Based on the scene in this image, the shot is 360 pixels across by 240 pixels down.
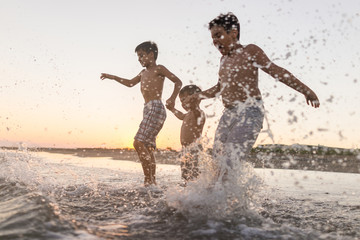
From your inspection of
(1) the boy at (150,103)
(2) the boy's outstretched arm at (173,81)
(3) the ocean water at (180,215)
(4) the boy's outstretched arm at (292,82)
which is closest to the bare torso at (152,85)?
(1) the boy at (150,103)

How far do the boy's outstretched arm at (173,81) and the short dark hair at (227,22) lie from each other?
1.58 meters

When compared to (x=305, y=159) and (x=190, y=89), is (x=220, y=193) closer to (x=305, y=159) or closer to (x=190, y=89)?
(x=190, y=89)

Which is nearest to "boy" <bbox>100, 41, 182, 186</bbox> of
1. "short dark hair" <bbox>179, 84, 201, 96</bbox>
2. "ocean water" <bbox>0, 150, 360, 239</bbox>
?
"short dark hair" <bbox>179, 84, 201, 96</bbox>

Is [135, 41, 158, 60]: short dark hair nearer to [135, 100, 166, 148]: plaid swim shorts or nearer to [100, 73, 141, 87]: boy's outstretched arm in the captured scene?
[100, 73, 141, 87]: boy's outstretched arm

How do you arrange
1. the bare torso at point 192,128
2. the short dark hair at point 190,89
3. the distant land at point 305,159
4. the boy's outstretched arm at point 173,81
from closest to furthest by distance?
the boy's outstretched arm at point 173,81 < the bare torso at point 192,128 < the short dark hair at point 190,89 < the distant land at point 305,159

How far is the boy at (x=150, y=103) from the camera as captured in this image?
16.1 feet

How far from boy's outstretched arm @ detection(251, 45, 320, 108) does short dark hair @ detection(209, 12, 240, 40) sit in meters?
0.34

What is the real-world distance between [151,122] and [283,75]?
2446 mm

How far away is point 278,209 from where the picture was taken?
350 centimetres

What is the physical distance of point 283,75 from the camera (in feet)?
9.82

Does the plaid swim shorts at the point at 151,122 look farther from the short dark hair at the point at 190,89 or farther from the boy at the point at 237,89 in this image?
the boy at the point at 237,89

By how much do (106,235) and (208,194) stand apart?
1.00m

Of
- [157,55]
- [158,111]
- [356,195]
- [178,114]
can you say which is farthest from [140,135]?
[356,195]

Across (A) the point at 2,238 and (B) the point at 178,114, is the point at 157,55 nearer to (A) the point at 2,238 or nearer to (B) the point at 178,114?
(B) the point at 178,114
